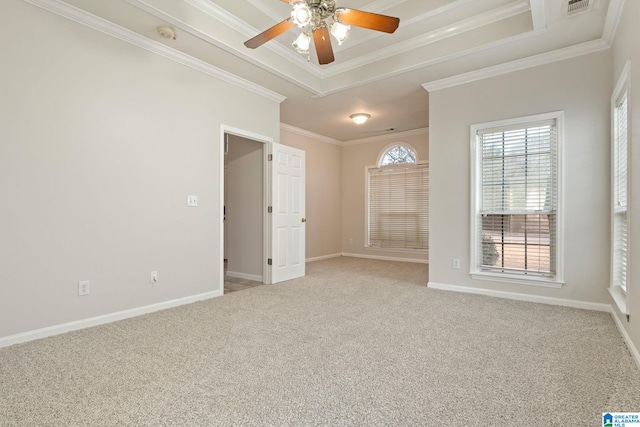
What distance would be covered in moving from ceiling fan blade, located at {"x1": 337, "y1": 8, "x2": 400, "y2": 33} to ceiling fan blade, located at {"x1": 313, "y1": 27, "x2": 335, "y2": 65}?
0.16 m

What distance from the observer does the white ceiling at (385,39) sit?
9.52 feet

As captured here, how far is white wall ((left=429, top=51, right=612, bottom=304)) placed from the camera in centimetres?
328

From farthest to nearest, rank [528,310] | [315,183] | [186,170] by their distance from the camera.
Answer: [315,183] → [186,170] → [528,310]

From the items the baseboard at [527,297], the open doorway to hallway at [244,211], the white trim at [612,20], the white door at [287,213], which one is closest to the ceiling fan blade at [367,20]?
the white trim at [612,20]

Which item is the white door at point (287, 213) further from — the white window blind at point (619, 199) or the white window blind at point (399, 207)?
the white window blind at point (619, 199)

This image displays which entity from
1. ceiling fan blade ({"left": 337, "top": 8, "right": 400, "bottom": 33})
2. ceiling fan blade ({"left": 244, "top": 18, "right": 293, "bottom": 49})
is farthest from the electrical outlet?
ceiling fan blade ({"left": 337, "top": 8, "right": 400, "bottom": 33})

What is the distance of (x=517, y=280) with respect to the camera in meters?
3.74

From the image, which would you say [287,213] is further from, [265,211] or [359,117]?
[359,117]

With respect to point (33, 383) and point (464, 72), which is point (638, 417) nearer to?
point (33, 383)

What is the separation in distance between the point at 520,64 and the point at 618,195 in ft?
5.78

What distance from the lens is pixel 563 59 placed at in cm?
345

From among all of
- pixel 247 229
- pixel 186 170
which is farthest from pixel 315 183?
pixel 186 170

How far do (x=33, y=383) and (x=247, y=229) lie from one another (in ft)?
10.8

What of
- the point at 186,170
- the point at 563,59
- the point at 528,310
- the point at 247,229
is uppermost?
the point at 563,59
